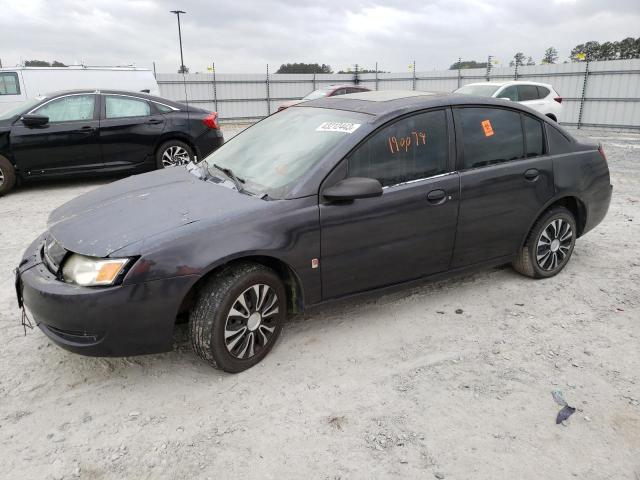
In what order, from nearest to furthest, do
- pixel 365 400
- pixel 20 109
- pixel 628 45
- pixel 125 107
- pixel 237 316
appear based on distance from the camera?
pixel 365 400, pixel 237 316, pixel 20 109, pixel 125 107, pixel 628 45

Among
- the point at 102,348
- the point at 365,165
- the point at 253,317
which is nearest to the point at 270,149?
the point at 365,165

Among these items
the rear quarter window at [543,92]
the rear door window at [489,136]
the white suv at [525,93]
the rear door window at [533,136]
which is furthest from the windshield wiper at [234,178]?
the rear quarter window at [543,92]

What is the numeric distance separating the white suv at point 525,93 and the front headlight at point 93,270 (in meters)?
11.3

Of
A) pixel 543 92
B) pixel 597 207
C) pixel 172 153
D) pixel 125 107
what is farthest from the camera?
pixel 543 92

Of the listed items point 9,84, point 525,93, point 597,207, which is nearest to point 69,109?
point 597,207

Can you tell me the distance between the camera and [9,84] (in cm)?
1295

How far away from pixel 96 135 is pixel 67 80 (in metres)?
5.99

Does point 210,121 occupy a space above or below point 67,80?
below

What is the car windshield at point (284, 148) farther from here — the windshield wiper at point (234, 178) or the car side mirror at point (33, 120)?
the car side mirror at point (33, 120)

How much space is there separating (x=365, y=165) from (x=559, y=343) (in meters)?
1.79

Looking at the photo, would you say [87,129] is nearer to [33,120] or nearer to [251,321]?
[33,120]

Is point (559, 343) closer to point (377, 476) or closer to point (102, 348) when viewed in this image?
point (377, 476)

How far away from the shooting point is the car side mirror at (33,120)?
23.4ft

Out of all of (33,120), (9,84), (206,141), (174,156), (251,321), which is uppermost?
(9,84)
